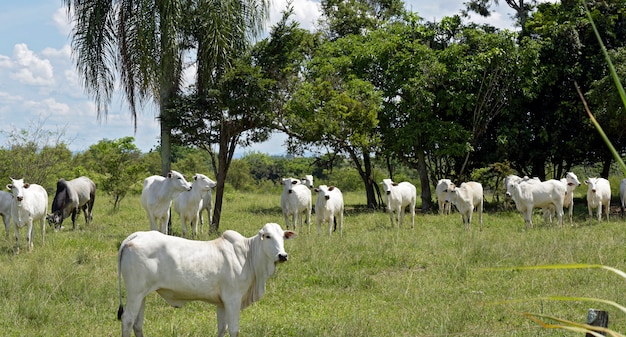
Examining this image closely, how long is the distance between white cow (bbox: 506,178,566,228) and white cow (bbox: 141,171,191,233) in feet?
30.2

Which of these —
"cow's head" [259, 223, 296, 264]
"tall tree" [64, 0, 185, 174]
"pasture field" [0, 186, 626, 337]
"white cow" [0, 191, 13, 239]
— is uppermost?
"tall tree" [64, 0, 185, 174]

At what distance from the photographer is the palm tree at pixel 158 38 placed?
614 inches

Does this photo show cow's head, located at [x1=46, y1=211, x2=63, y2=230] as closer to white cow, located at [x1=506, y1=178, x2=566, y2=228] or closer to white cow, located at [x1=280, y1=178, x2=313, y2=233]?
white cow, located at [x1=280, y1=178, x2=313, y2=233]

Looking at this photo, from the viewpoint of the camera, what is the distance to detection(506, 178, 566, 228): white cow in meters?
17.9

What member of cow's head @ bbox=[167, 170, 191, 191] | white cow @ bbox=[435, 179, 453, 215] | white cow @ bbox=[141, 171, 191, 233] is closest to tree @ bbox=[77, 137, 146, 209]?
white cow @ bbox=[141, 171, 191, 233]

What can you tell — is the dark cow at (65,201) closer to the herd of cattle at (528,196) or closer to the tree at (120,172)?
the tree at (120,172)

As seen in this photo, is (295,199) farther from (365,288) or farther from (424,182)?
(424,182)

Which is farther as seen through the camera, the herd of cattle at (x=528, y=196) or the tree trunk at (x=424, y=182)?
the tree trunk at (x=424, y=182)

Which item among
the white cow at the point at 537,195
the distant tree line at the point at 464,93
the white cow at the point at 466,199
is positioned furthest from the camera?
the distant tree line at the point at 464,93

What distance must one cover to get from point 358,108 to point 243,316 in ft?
49.6

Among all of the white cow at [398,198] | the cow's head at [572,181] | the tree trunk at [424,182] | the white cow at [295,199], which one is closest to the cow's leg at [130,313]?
the white cow at [295,199]

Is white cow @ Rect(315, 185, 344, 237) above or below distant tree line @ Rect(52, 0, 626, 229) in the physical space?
below

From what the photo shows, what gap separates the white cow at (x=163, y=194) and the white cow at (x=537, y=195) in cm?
920

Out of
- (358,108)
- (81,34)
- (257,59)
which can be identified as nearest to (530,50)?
(358,108)
